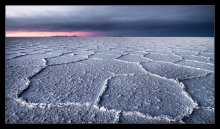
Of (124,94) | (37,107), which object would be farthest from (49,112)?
(124,94)

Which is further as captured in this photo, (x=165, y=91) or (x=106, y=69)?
(x=106, y=69)

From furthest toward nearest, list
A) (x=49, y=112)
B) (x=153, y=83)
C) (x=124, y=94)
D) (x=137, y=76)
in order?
→ 1. (x=137, y=76)
2. (x=153, y=83)
3. (x=124, y=94)
4. (x=49, y=112)

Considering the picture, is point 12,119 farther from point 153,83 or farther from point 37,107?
point 153,83

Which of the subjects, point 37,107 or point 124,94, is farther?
point 124,94

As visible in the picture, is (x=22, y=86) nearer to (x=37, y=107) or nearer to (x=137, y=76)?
(x=37, y=107)
